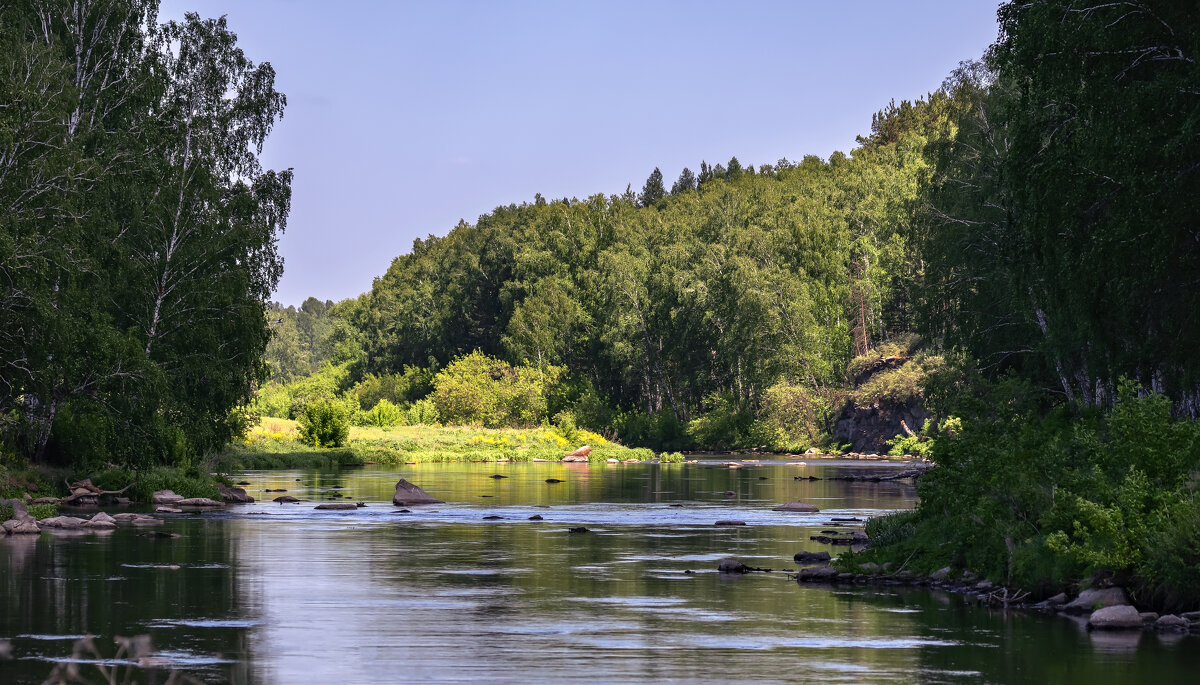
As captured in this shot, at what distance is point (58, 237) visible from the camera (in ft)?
122

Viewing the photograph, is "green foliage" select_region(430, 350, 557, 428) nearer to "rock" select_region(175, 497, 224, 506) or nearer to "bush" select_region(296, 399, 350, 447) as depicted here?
"bush" select_region(296, 399, 350, 447)

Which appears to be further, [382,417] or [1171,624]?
[382,417]

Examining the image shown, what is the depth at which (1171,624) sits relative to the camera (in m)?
19.9

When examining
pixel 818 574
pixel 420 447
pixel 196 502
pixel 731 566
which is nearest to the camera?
pixel 818 574

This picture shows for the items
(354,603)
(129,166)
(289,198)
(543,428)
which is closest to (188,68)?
(289,198)

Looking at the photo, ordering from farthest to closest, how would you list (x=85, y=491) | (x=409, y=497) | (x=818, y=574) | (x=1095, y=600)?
(x=409, y=497), (x=85, y=491), (x=818, y=574), (x=1095, y=600)

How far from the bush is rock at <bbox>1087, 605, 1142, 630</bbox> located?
74.9 meters

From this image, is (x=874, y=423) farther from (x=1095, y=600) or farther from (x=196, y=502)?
(x=1095, y=600)

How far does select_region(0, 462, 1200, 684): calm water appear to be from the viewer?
16844 mm

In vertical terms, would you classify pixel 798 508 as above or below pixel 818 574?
above

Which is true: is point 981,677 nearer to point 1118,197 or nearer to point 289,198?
point 1118,197

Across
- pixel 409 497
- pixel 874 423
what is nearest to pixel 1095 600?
pixel 409 497

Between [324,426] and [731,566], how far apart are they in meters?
66.9

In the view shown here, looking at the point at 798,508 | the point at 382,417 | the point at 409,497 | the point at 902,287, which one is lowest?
the point at 798,508
